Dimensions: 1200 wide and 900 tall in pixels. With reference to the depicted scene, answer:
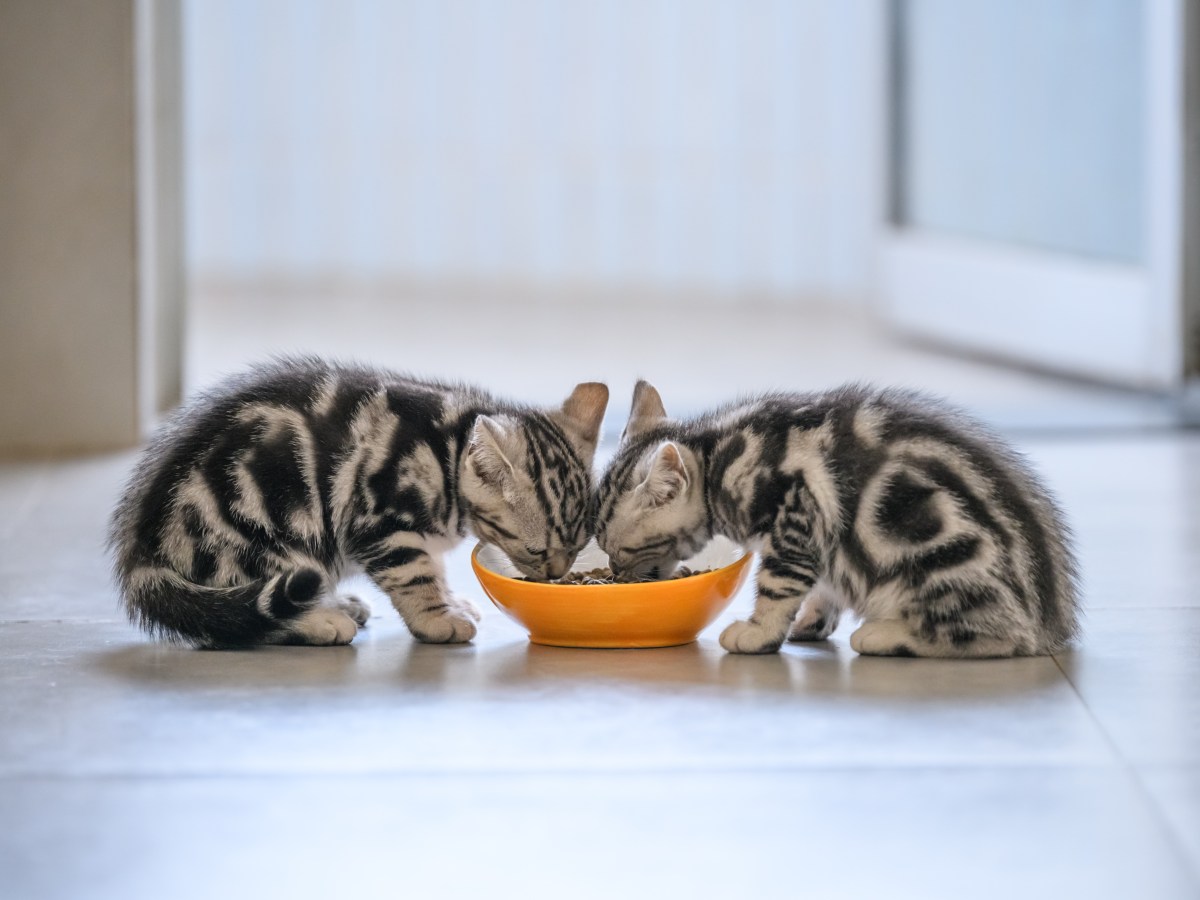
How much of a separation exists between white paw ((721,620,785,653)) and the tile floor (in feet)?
0.11

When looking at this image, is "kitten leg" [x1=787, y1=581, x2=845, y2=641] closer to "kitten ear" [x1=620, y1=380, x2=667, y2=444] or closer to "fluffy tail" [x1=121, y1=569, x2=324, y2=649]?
A: "kitten ear" [x1=620, y1=380, x2=667, y2=444]

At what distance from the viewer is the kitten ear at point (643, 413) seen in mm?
3340

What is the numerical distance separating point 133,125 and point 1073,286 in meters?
3.67

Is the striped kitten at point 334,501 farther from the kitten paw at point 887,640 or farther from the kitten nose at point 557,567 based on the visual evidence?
the kitten paw at point 887,640

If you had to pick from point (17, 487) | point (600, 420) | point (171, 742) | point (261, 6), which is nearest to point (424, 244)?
point (261, 6)

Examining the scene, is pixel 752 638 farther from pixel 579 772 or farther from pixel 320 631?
pixel 320 631

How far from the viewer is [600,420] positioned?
11.1ft

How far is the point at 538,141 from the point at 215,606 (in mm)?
6607

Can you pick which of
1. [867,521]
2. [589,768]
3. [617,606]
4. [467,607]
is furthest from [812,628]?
[589,768]

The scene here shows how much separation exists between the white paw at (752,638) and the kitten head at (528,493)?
36cm

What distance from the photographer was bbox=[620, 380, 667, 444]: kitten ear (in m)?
3.34

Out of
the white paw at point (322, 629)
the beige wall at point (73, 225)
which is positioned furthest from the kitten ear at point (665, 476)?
the beige wall at point (73, 225)

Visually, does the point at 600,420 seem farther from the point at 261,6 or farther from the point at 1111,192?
the point at 261,6

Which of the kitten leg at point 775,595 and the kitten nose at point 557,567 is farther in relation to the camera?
the kitten nose at point 557,567
